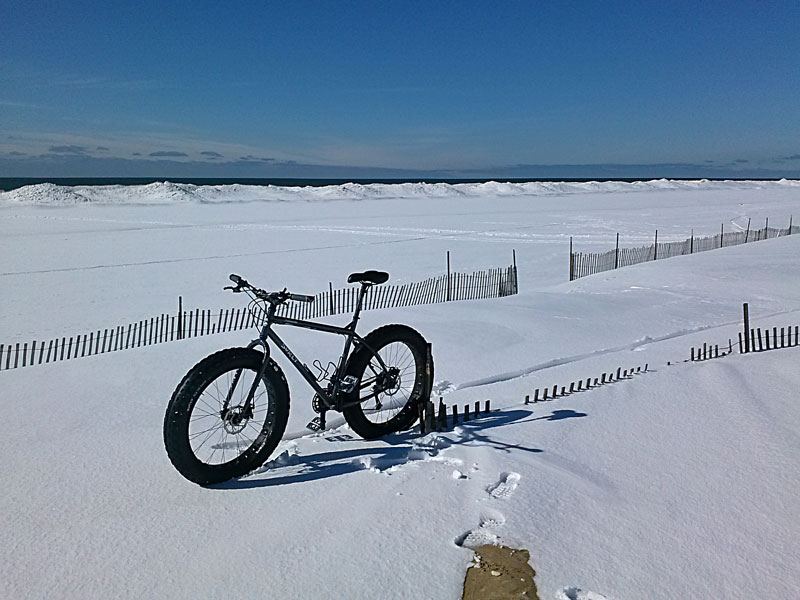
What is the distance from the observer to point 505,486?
139 inches

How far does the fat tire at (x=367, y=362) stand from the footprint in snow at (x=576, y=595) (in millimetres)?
1979

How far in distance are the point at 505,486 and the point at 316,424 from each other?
1493 millimetres

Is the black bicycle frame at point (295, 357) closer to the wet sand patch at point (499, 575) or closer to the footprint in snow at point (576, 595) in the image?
the wet sand patch at point (499, 575)

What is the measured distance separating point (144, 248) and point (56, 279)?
345 inches

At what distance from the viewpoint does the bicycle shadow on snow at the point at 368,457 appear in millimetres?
3684

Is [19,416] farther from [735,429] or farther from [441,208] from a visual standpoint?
[441,208]

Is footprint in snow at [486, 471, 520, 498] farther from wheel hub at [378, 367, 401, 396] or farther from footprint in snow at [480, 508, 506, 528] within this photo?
wheel hub at [378, 367, 401, 396]

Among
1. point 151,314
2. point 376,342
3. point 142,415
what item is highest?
point 376,342

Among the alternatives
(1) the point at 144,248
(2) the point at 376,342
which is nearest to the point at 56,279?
(1) the point at 144,248

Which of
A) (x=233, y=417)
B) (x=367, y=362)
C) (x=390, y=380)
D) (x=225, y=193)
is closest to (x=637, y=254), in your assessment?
(x=390, y=380)

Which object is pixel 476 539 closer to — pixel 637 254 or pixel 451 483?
pixel 451 483

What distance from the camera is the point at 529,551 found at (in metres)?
2.87

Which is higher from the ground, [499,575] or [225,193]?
[225,193]

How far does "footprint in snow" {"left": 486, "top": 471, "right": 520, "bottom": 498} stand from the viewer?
11.2 feet
